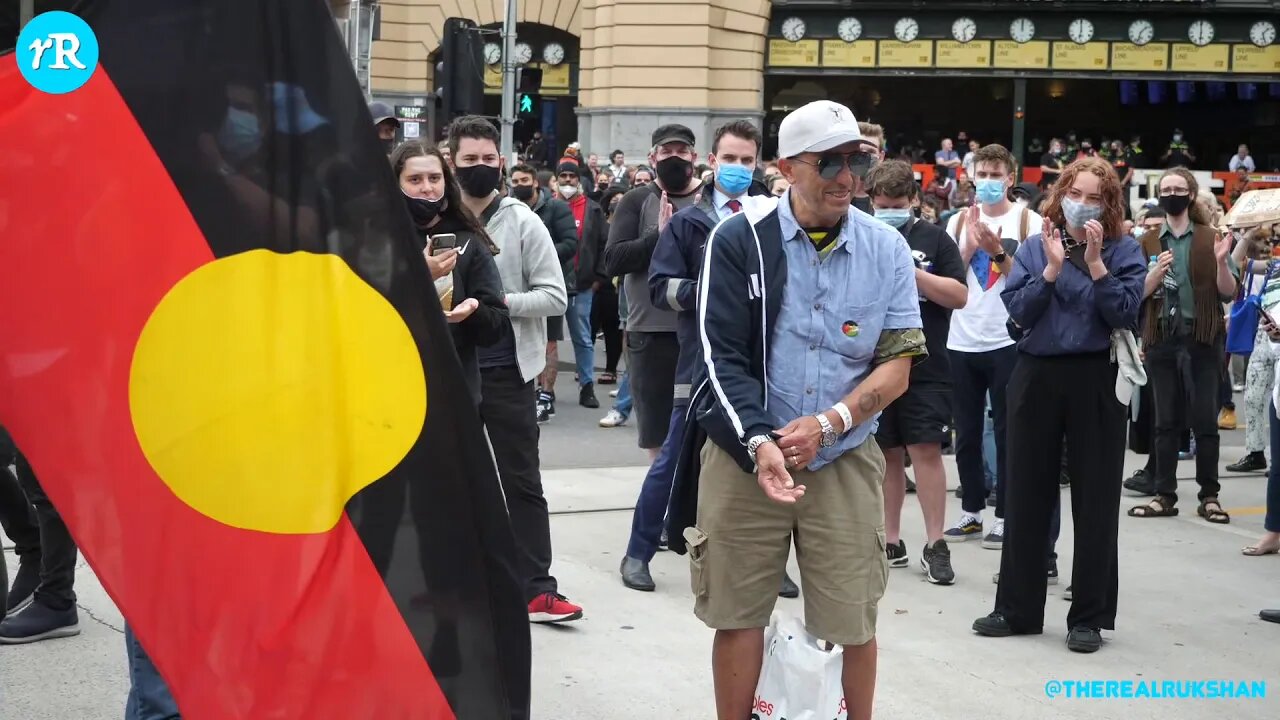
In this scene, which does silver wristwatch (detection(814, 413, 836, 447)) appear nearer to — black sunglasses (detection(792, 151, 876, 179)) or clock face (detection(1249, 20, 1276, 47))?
black sunglasses (detection(792, 151, 876, 179))

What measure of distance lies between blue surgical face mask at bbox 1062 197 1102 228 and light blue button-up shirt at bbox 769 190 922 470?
2.10 m

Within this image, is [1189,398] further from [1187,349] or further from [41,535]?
[41,535]

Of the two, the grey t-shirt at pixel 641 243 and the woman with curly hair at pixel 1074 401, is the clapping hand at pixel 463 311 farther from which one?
the woman with curly hair at pixel 1074 401

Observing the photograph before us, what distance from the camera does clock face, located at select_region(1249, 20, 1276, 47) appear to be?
3158cm

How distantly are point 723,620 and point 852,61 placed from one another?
95.4 feet

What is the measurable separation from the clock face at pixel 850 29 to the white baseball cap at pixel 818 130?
28.6m

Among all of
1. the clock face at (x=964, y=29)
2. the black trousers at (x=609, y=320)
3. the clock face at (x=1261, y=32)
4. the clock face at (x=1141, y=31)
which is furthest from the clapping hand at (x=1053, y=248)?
the clock face at (x=1261, y=32)

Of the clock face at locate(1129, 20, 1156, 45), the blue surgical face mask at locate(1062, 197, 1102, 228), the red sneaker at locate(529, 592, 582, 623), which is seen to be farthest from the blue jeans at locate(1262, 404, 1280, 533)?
the clock face at locate(1129, 20, 1156, 45)

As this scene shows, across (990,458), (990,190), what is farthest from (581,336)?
(990,190)

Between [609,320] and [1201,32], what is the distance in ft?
70.5

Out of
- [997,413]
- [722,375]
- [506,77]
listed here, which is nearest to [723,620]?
[722,375]

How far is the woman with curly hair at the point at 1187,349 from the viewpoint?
29.3 ft

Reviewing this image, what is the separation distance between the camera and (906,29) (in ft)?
105

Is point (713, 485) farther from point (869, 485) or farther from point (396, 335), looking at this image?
point (396, 335)
